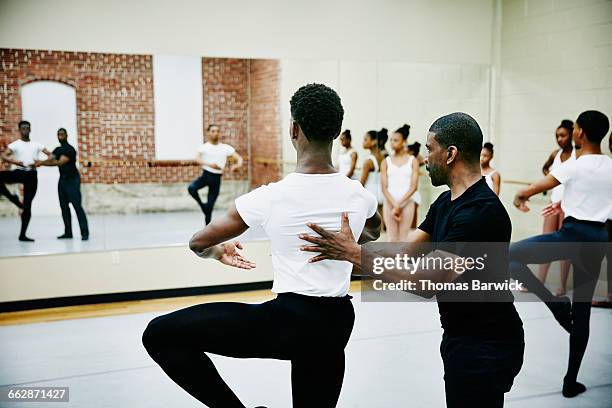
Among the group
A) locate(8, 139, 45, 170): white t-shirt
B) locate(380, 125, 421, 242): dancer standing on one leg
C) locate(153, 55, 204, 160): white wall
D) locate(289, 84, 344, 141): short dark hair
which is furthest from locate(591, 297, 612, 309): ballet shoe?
locate(8, 139, 45, 170): white t-shirt

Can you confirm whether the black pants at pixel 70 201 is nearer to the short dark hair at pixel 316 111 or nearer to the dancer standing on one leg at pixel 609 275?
the short dark hair at pixel 316 111

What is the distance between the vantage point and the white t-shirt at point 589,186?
3.66m

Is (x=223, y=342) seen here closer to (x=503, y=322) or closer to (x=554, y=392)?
(x=503, y=322)

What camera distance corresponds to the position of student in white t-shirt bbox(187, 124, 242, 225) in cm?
678

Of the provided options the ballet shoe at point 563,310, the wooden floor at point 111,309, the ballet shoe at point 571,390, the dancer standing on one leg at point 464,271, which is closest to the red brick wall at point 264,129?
the wooden floor at point 111,309

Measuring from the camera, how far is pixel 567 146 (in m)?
5.57

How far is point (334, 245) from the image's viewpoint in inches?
76.4

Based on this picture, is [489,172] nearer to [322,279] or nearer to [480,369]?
[480,369]

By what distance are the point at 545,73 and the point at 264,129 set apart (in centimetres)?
328

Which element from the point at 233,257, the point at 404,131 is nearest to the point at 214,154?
the point at 404,131

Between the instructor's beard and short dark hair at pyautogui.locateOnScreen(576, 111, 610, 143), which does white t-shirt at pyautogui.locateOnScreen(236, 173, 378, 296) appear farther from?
short dark hair at pyautogui.locateOnScreen(576, 111, 610, 143)

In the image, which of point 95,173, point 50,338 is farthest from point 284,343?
point 95,173

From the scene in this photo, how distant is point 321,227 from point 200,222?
16.0ft

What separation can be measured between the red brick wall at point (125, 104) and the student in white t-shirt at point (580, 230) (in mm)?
3493
